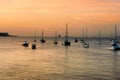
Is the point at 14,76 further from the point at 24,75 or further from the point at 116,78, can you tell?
the point at 116,78

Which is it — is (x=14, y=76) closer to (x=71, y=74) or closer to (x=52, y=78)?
(x=52, y=78)

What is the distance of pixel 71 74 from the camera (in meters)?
41.8

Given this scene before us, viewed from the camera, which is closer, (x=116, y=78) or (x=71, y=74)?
(x=116, y=78)

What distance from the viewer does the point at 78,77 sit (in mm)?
38938

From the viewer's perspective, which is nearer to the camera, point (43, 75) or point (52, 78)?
point (52, 78)

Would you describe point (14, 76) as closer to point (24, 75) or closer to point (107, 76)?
point (24, 75)

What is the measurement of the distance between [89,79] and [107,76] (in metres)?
4.07

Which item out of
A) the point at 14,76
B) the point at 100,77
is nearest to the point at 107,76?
the point at 100,77

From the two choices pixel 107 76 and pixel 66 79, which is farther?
pixel 107 76

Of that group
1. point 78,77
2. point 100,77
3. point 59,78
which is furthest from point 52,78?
point 100,77

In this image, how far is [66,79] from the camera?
123 feet

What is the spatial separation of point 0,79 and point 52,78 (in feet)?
21.7

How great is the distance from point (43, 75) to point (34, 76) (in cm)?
150

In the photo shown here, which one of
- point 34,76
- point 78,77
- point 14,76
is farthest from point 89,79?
point 14,76
